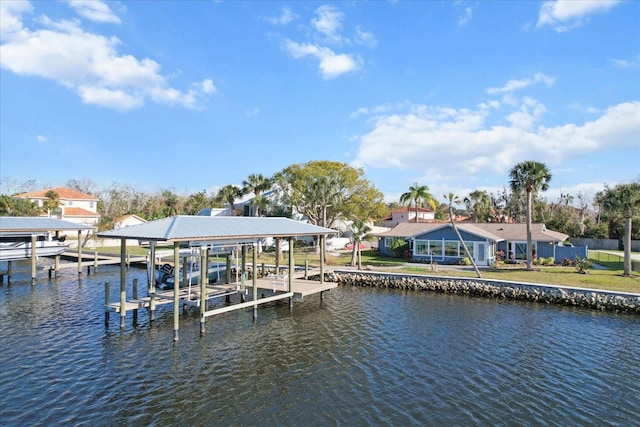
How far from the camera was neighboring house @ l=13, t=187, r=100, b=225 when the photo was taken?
207 ft

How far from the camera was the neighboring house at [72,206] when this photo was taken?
63.1 metres

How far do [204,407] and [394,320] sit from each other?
1195 centimetres

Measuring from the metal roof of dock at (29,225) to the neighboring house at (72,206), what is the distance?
32766 millimetres

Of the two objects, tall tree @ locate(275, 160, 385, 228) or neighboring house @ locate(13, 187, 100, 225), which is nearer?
tall tree @ locate(275, 160, 385, 228)

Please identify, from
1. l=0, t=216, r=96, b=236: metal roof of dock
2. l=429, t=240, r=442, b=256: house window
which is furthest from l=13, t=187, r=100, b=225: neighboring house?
l=429, t=240, r=442, b=256: house window

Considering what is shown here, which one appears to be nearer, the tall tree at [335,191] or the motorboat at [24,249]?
the motorboat at [24,249]

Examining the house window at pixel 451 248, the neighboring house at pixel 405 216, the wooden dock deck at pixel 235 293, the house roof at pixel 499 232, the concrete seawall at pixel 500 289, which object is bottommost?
the concrete seawall at pixel 500 289

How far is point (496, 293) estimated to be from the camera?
88.5ft

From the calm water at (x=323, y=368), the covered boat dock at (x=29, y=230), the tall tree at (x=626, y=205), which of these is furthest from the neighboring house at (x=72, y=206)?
the tall tree at (x=626, y=205)

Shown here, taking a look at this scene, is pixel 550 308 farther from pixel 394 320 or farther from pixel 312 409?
pixel 312 409

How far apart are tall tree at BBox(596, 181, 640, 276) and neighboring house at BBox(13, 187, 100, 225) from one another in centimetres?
6607

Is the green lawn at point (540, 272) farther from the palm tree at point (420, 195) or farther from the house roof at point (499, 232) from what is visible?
the palm tree at point (420, 195)

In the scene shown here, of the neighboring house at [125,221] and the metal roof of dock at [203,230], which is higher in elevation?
the neighboring house at [125,221]

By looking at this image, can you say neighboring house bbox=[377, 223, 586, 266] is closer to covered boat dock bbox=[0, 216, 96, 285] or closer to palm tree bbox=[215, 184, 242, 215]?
palm tree bbox=[215, 184, 242, 215]
